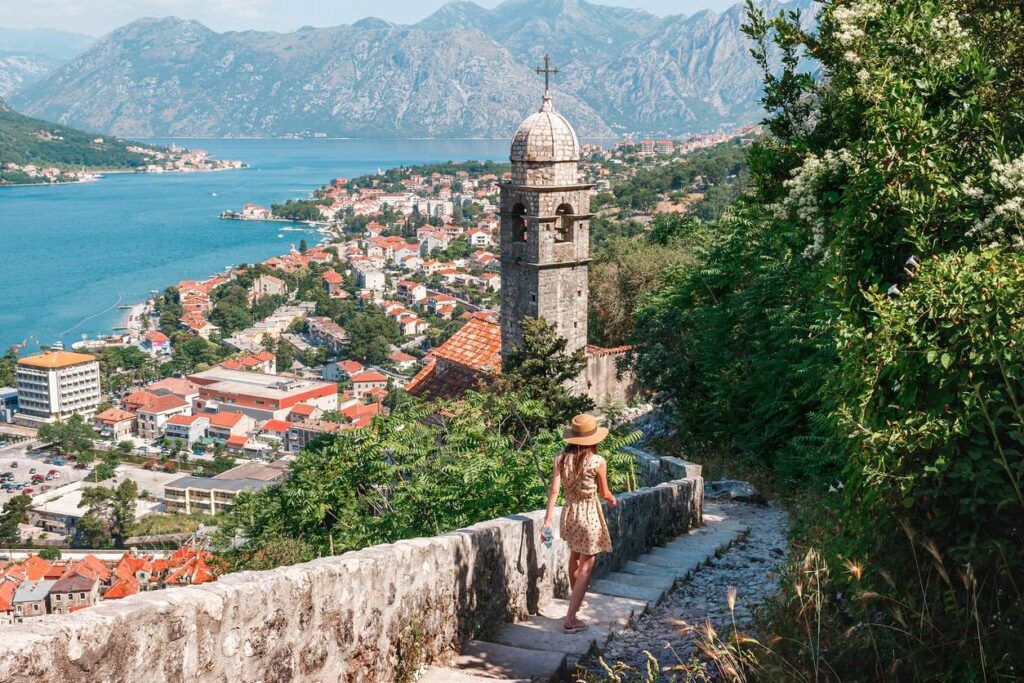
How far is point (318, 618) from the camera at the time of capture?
271 centimetres

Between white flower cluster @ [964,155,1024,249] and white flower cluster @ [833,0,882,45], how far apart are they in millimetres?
3031

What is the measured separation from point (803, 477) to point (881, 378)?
15.0 feet

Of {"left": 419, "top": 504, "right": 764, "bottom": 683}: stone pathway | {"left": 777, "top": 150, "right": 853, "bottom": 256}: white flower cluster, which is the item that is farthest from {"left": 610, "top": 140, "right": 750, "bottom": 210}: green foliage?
{"left": 419, "top": 504, "right": 764, "bottom": 683}: stone pathway

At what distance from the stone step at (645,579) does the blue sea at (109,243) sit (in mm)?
65525

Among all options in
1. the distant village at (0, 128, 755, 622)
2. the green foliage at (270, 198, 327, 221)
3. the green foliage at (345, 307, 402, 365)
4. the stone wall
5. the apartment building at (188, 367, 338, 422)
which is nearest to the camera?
the stone wall

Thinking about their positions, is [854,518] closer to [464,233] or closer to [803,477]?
[803,477]

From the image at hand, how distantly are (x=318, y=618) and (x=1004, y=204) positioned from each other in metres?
2.92

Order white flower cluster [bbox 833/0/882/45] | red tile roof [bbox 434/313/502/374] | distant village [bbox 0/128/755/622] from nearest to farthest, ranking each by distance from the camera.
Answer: white flower cluster [bbox 833/0/882/45] < red tile roof [bbox 434/313/502/374] < distant village [bbox 0/128/755/622]

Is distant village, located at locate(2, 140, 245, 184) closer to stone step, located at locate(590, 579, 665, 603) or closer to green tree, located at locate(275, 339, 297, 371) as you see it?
green tree, located at locate(275, 339, 297, 371)

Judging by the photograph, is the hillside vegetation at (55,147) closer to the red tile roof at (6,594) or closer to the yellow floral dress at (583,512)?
the red tile roof at (6,594)

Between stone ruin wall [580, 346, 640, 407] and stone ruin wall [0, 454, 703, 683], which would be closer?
stone ruin wall [0, 454, 703, 683]

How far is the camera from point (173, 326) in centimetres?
6750

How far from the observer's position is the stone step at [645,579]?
14.5 feet

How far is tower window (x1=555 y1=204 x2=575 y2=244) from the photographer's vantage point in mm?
14430
